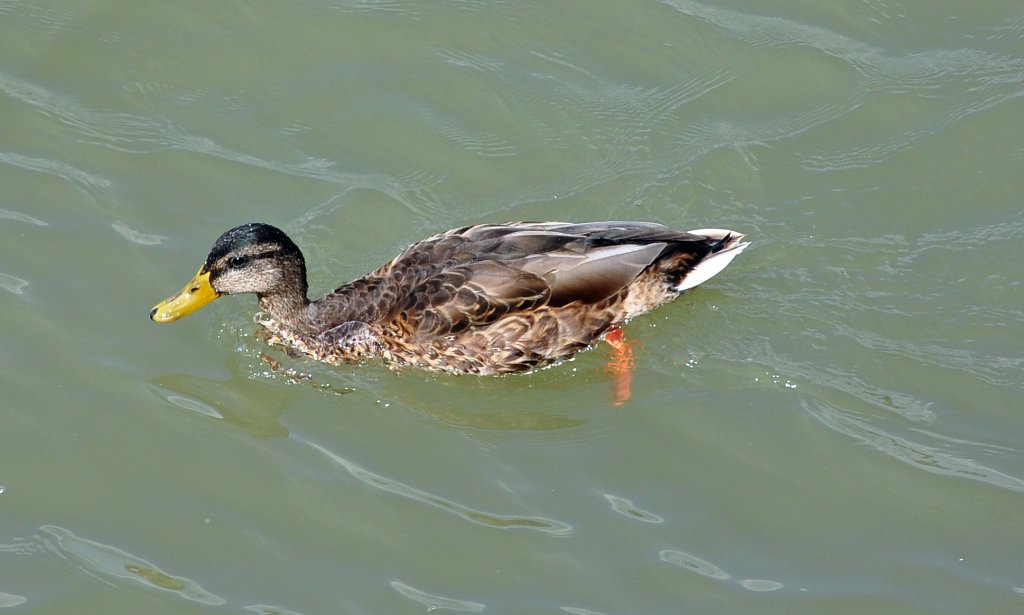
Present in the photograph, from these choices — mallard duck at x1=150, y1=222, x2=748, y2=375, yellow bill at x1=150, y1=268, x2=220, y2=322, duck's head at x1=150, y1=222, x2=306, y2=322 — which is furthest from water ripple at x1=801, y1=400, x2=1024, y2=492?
yellow bill at x1=150, y1=268, x2=220, y2=322

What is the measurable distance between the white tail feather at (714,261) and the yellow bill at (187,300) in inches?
132

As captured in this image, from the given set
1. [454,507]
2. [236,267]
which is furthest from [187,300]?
[454,507]

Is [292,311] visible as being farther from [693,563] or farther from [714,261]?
[693,563]

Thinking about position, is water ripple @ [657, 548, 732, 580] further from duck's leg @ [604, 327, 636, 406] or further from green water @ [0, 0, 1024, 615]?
duck's leg @ [604, 327, 636, 406]

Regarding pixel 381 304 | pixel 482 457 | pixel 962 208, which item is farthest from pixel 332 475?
pixel 962 208

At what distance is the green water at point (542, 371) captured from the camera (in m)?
7.07

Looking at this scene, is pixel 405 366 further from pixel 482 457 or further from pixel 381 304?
pixel 482 457

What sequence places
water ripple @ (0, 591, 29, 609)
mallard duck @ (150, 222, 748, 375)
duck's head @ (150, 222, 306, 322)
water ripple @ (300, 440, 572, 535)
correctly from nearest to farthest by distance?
water ripple @ (0, 591, 29, 609) < water ripple @ (300, 440, 572, 535) < duck's head @ (150, 222, 306, 322) < mallard duck @ (150, 222, 748, 375)

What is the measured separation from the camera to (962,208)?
31.7ft

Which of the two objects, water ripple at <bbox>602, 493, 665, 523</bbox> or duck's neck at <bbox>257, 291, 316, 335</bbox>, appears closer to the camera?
water ripple at <bbox>602, 493, 665, 523</bbox>

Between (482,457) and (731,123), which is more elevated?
(731,123)

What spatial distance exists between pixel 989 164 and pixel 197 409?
6.40 meters

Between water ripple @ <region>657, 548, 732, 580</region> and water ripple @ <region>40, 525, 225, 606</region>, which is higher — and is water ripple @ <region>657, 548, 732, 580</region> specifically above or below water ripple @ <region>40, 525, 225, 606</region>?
below

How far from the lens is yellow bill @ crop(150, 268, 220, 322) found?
8.44 metres
